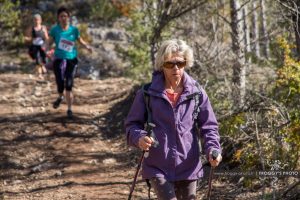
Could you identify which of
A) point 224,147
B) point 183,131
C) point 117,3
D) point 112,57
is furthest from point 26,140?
point 117,3

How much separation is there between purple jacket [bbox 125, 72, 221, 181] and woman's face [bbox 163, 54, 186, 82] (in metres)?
0.08

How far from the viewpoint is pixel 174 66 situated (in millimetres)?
3957

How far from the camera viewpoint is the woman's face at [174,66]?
156 inches

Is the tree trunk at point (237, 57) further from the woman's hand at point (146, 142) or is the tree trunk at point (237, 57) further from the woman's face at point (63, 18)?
the woman's hand at point (146, 142)

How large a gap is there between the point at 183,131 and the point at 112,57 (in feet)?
53.0

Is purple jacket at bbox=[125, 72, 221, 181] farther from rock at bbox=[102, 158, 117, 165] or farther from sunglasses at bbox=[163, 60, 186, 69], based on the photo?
rock at bbox=[102, 158, 117, 165]

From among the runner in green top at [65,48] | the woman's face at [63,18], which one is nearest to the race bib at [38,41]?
the runner in green top at [65,48]

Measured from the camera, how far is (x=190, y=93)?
13.0ft

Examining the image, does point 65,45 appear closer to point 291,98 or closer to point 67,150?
point 67,150

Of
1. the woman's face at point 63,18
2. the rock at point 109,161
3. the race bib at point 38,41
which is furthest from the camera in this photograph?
the race bib at point 38,41

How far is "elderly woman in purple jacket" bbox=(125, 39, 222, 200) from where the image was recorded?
12.9 ft

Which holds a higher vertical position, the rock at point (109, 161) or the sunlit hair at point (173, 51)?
the sunlit hair at point (173, 51)

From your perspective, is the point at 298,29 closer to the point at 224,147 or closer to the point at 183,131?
the point at 224,147

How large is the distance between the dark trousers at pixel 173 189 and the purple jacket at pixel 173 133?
0.04 metres
